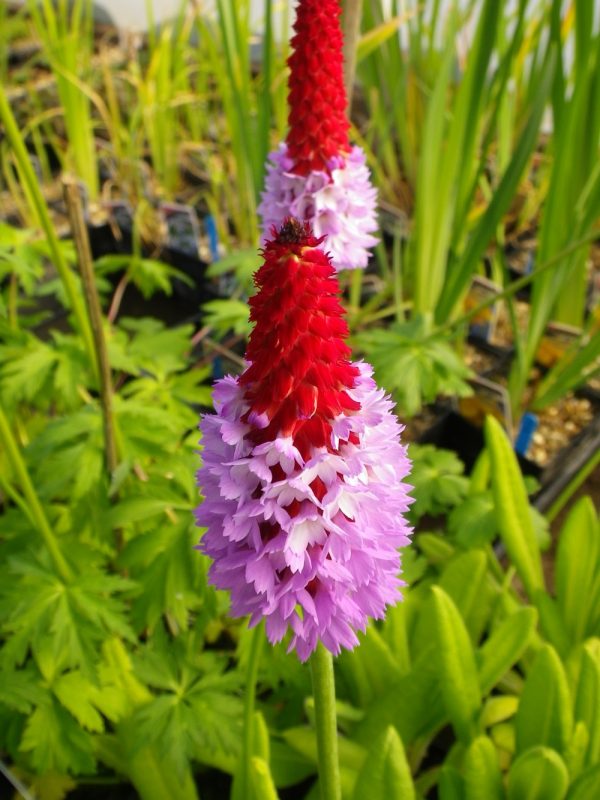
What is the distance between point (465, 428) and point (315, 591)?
113cm

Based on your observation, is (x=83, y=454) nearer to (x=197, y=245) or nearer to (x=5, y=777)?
(x=5, y=777)

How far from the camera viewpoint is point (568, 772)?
0.85 meters

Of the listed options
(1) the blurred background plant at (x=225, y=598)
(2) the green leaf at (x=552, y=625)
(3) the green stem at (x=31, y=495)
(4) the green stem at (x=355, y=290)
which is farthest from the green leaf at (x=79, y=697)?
(4) the green stem at (x=355, y=290)

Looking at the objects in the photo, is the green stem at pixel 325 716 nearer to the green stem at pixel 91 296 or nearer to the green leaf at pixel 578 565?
the green stem at pixel 91 296

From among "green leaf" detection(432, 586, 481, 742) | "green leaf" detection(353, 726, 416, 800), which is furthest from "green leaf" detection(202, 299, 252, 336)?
"green leaf" detection(353, 726, 416, 800)

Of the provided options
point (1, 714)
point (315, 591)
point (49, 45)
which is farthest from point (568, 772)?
point (49, 45)

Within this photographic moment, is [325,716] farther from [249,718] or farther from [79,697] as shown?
[79,697]

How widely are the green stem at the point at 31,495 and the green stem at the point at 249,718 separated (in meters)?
0.22

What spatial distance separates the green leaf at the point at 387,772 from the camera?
28.4 inches

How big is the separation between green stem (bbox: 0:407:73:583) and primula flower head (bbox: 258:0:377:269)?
1.37ft

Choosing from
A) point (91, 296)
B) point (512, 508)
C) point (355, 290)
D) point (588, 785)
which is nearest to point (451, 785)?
point (588, 785)

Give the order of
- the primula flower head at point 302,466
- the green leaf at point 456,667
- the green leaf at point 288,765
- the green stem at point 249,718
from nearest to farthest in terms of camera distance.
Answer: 1. the primula flower head at point 302,466
2. the green stem at point 249,718
3. the green leaf at point 456,667
4. the green leaf at point 288,765

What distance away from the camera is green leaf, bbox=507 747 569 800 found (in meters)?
0.78

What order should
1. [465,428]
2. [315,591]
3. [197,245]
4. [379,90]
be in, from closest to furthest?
1. [315,591]
2. [465,428]
3. [379,90]
4. [197,245]
